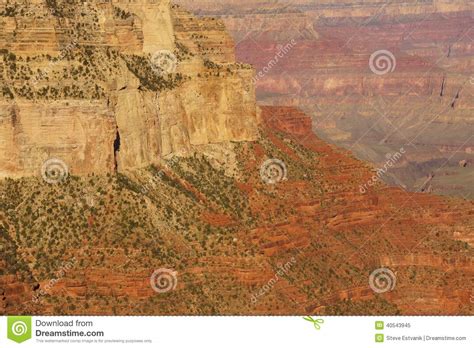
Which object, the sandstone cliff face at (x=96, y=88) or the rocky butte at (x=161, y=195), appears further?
the sandstone cliff face at (x=96, y=88)

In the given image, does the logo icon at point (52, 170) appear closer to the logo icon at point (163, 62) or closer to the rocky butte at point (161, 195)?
the rocky butte at point (161, 195)

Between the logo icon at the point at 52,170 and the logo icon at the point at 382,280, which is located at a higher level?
the logo icon at the point at 382,280
